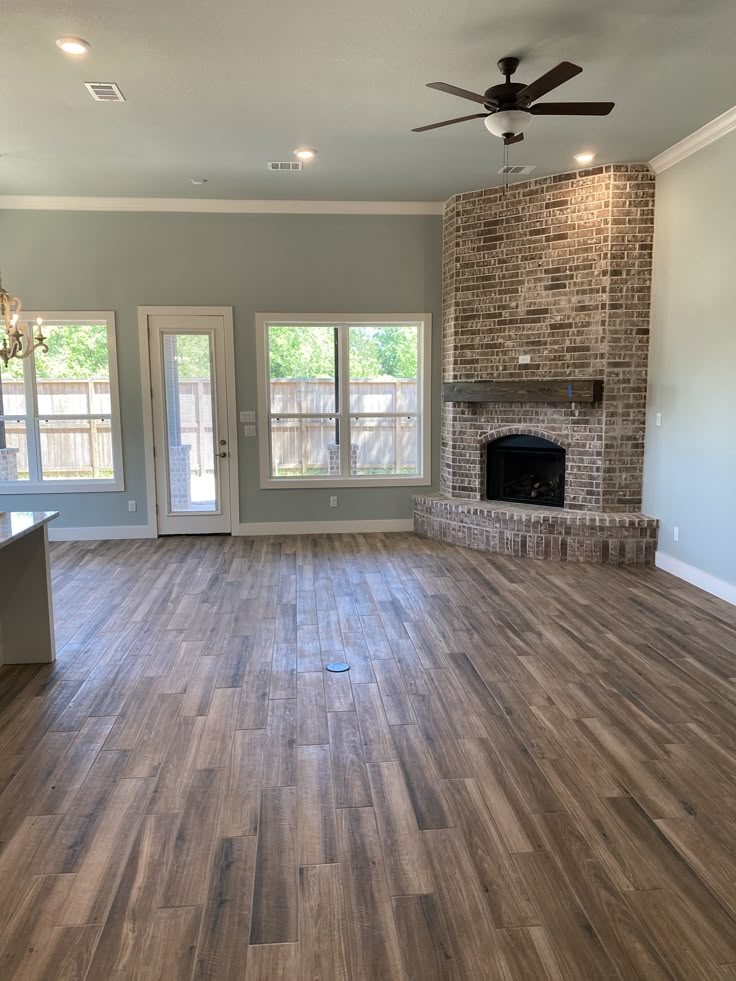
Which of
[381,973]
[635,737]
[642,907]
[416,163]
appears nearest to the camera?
[381,973]

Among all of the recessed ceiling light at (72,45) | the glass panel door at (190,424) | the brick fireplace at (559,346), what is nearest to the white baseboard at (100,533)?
the glass panel door at (190,424)

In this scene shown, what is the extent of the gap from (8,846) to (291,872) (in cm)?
95

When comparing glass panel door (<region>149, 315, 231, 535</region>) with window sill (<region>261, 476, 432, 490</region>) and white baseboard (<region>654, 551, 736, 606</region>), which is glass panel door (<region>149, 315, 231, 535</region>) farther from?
white baseboard (<region>654, 551, 736, 606</region>)

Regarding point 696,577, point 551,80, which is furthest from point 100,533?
point 551,80

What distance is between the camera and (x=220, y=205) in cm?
638

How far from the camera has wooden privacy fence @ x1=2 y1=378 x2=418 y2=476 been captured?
257 inches

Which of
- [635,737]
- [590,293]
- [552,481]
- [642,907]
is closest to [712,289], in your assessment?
[590,293]

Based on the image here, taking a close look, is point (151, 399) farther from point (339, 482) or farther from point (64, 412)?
point (339, 482)

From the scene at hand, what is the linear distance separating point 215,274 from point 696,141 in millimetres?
4293

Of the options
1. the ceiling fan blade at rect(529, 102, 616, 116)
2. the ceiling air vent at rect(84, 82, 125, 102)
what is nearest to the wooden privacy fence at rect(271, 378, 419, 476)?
the ceiling air vent at rect(84, 82, 125, 102)

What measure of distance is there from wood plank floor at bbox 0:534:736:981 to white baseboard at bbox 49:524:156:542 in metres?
2.28

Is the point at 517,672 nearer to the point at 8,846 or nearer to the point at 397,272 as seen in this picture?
the point at 8,846

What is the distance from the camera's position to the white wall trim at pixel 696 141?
4402mm

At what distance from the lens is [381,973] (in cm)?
167
